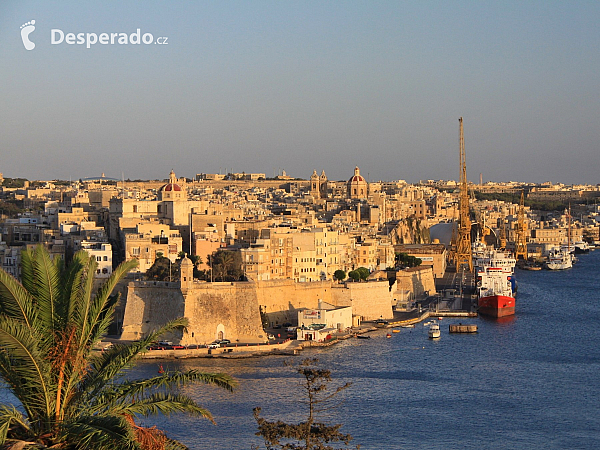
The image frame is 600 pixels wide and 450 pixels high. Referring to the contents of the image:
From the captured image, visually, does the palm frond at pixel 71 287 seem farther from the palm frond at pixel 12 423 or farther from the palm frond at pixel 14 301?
the palm frond at pixel 12 423

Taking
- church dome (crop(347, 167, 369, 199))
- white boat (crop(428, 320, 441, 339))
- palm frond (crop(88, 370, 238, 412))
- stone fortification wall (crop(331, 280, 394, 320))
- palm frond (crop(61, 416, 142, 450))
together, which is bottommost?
white boat (crop(428, 320, 441, 339))

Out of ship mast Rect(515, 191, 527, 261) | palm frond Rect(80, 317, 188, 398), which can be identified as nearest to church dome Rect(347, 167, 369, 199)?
ship mast Rect(515, 191, 527, 261)

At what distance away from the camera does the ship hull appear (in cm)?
2767

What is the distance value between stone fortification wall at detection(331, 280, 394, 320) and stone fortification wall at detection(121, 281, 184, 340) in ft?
17.0

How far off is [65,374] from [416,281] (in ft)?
83.9

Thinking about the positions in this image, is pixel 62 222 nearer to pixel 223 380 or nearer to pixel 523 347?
pixel 523 347

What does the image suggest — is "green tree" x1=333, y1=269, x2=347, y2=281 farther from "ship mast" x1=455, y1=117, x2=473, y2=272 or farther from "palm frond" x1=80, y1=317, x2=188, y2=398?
"palm frond" x1=80, y1=317, x2=188, y2=398

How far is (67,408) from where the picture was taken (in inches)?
212

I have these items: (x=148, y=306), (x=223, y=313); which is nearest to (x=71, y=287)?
(x=223, y=313)

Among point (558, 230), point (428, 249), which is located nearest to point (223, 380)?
point (428, 249)

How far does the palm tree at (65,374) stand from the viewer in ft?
16.7

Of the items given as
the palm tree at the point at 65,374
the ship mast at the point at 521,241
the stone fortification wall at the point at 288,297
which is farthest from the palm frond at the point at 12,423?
the ship mast at the point at 521,241

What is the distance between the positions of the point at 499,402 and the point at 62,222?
16.7m

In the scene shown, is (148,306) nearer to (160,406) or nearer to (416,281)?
(416,281)
